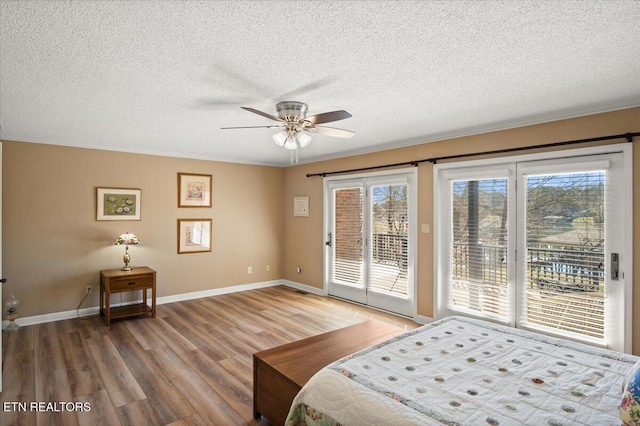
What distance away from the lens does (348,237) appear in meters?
5.60

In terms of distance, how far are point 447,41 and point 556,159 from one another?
2.22m

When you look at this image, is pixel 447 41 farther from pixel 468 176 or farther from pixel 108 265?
pixel 108 265

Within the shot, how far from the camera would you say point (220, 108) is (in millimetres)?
3203

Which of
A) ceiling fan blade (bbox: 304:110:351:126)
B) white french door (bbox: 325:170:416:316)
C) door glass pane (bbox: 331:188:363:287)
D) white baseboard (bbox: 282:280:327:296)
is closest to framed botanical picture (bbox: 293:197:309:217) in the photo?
white french door (bbox: 325:170:416:316)

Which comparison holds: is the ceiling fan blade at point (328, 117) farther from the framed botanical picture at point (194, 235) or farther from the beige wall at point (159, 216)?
the framed botanical picture at point (194, 235)

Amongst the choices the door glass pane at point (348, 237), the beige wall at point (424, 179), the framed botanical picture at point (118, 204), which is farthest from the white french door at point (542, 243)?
the framed botanical picture at point (118, 204)

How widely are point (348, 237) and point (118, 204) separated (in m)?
3.45

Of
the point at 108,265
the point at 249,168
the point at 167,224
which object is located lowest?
the point at 108,265

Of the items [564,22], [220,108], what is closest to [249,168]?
[220,108]

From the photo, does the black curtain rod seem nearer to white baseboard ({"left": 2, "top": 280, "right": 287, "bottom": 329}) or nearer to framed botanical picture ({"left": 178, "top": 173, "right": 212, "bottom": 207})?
framed botanical picture ({"left": 178, "top": 173, "right": 212, "bottom": 207})

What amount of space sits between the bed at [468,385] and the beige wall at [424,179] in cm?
164

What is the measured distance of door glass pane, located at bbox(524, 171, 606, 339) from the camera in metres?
3.20

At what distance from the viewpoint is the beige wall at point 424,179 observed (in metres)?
3.07

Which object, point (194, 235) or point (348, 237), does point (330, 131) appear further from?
point (194, 235)
